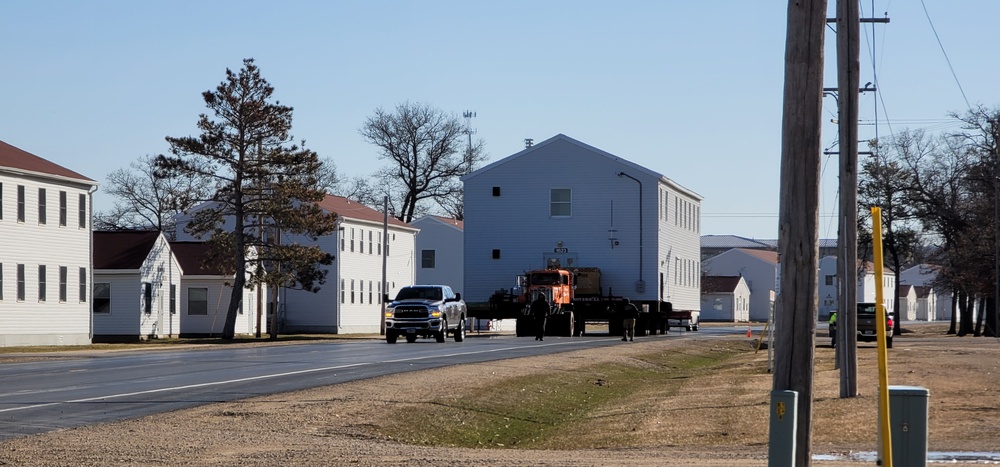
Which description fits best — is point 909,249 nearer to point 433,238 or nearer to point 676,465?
point 433,238

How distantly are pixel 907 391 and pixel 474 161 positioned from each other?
8275 cm

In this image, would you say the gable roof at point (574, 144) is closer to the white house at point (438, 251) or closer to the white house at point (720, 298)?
the white house at point (438, 251)

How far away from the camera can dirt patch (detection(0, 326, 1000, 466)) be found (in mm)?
12789

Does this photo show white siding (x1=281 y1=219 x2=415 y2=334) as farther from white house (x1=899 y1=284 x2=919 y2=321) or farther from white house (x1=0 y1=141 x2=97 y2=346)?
white house (x1=899 y1=284 x2=919 y2=321)

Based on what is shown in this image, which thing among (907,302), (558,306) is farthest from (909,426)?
(907,302)

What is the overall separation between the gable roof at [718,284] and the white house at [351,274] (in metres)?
39.8

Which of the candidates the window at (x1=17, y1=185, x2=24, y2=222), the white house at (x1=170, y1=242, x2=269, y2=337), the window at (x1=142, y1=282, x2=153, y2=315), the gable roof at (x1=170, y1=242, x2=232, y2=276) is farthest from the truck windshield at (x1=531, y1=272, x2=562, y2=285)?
the window at (x1=17, y1=185, x2=24, y2=222)

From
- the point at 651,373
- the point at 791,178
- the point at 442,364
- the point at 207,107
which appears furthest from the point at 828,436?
the point at 207,107

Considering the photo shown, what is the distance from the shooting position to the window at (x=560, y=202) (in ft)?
199

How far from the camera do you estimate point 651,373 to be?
33.5 meters

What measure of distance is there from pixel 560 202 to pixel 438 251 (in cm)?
2531

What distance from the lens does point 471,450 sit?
14.5m

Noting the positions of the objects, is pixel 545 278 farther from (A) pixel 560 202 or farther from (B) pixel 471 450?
(B) pixel 471 450

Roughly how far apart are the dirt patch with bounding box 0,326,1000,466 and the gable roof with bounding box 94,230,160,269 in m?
35.3
